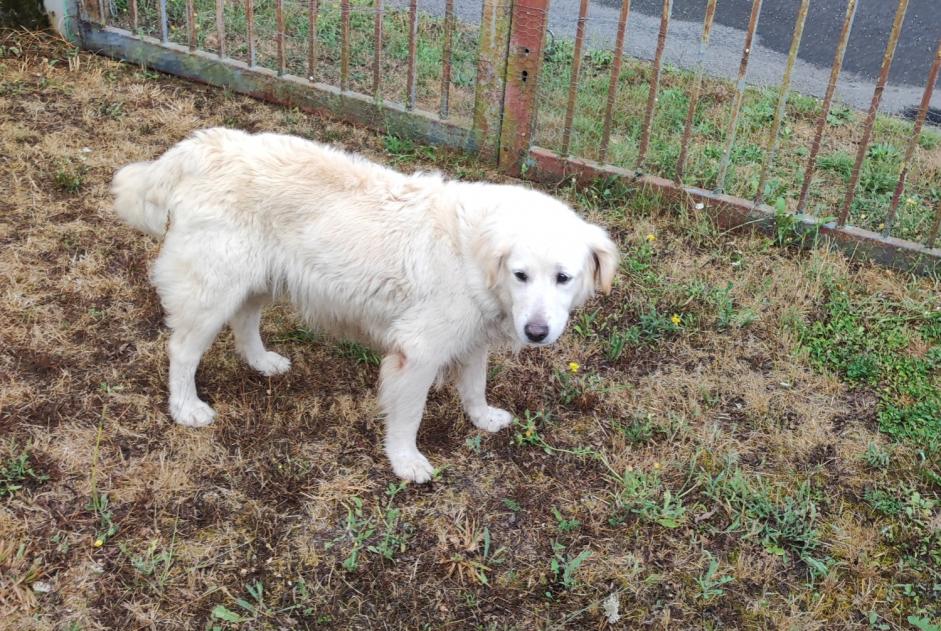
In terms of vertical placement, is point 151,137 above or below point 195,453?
above

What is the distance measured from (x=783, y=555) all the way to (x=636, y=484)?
0.62 m

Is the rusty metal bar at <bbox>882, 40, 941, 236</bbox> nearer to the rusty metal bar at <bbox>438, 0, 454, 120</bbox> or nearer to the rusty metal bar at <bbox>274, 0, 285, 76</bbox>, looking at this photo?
the rusty metal bar at <bbox>438, 0, 454, 120</bbox>

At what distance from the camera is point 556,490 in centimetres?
344

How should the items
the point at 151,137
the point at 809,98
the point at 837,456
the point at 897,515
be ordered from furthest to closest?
1. the point at 809,98
2. the point at 151,137
3. the point at 837,456
4. the point at 897,515

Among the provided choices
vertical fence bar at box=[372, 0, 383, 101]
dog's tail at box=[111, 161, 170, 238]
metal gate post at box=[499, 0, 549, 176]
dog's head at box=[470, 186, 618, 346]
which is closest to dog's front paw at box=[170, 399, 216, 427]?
dog's tail at box=[111, 161, 170, 238]

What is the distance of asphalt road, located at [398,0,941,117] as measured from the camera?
7.61 m

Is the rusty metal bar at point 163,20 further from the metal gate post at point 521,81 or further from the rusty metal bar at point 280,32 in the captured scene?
the metal gate post at point 521,81

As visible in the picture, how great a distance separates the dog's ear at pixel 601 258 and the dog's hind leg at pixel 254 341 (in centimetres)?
145

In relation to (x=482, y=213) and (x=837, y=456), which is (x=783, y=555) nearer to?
(x=837, y=456)

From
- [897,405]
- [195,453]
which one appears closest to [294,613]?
[195,453]

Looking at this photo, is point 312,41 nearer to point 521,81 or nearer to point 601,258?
point 521,81

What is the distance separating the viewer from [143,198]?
11.1 feet

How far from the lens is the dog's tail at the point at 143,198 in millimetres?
3332

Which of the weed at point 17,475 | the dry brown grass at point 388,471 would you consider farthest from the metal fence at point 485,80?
the weed at point 17,475
